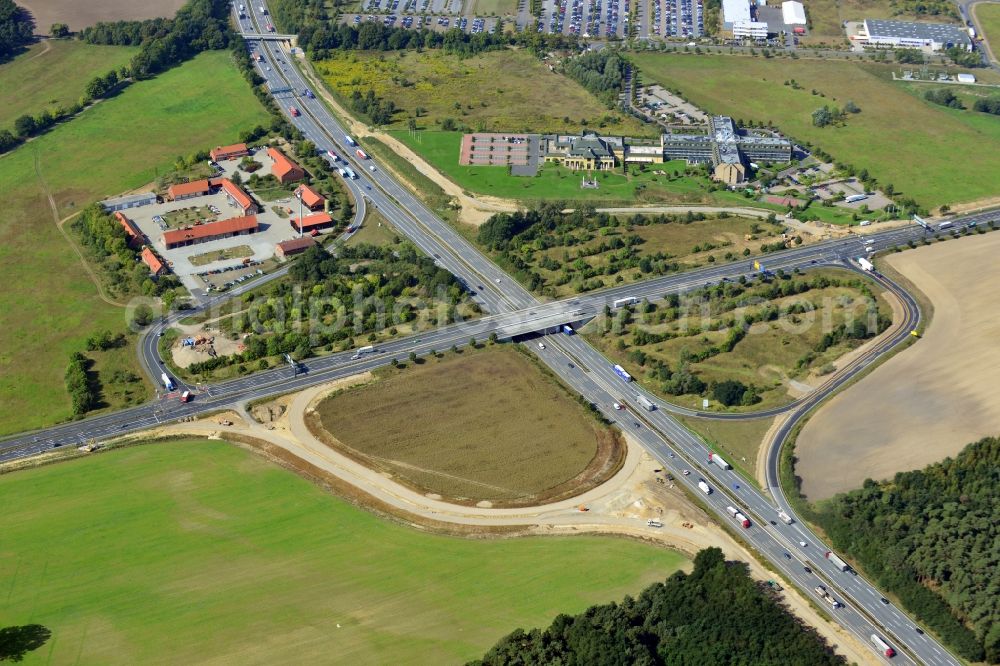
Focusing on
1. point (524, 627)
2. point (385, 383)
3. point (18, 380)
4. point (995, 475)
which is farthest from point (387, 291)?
point (995, 475)

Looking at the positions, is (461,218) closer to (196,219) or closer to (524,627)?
(196,219)

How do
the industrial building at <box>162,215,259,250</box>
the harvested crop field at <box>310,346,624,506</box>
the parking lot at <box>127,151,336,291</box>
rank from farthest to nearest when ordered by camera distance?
1. the industrial building at <box>162,215,259,250</box>
2. the parking lot at <box>127,151,336,291</box>
3. the harvested crop field at <box>310,346,624,506</box>

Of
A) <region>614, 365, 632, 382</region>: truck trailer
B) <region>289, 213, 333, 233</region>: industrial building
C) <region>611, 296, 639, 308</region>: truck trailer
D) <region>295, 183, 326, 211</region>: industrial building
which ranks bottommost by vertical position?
<region>614, 365, 632, 382</region>: truck trailer

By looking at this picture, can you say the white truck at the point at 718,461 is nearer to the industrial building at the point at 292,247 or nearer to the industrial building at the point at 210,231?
the industrial building at the point at 292,247

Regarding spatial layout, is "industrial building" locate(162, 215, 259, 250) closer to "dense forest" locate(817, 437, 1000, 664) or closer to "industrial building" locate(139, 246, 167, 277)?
"industrial building" locate(139, 246, 167, 277)

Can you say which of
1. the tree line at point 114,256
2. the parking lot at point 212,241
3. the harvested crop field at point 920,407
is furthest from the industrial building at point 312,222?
the harvested crop field at point 920,407

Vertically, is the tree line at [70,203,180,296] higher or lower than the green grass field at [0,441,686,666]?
higher

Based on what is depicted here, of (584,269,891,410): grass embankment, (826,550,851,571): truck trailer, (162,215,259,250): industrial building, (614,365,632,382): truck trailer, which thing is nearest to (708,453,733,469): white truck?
(584,269,891,410): grass embankment
